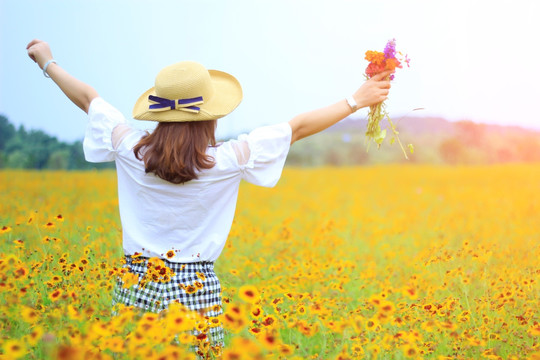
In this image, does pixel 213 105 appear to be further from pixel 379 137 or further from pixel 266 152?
pixel 379 137

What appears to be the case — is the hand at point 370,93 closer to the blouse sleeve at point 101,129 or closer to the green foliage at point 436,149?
the blouse sleeve at point 101,129

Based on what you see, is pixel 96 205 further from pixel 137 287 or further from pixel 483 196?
pixel 483 196

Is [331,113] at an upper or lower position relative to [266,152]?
upper

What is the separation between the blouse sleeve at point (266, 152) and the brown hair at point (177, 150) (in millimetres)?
169

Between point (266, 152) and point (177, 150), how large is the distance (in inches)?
14.6

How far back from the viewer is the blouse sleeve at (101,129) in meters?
2.34

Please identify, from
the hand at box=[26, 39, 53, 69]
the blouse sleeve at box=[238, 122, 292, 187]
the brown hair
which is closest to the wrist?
the blouse sleeve at box=[238, 122, 292, 187]

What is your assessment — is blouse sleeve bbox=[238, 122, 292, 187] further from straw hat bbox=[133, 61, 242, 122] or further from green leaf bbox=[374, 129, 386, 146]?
green leaf bbox=[374, 129, 386, 146]

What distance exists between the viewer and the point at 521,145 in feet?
51.4

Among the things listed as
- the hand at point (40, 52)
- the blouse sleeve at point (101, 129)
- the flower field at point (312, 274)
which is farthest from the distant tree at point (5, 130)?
the blouse sleeve at point (101, 129)

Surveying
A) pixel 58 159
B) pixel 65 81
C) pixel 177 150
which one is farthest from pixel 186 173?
pixel 58 159

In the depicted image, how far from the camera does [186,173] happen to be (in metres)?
2.09

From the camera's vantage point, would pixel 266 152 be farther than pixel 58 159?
No

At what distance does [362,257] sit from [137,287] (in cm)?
297
